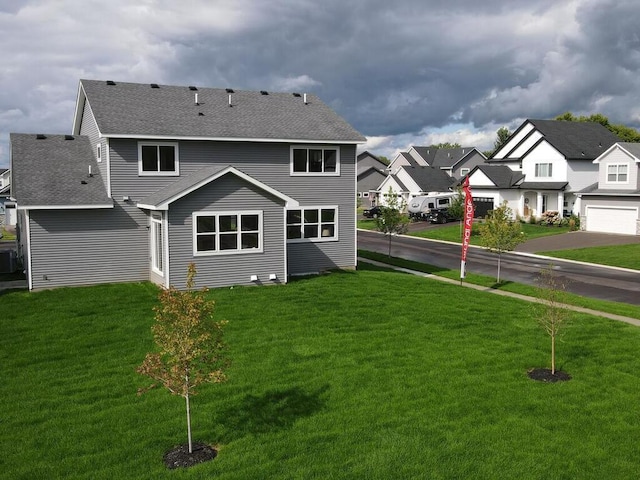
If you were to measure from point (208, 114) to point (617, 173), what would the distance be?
35.0 m

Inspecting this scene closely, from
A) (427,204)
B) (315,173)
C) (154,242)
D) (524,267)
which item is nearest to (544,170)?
(427,204)

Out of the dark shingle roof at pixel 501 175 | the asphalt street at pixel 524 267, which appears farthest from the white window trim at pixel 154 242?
the dark shingle roof at pixel 501 175

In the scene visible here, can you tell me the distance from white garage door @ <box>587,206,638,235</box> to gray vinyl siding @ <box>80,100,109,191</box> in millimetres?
38215

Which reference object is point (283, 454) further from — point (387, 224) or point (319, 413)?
point (387, 224)

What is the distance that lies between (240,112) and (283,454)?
66.6 ft

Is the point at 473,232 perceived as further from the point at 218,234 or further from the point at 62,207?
the point at 62,207

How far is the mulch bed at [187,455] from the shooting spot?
31.3 feet

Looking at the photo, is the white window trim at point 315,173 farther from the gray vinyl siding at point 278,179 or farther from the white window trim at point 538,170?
the white window trim at point 538,170

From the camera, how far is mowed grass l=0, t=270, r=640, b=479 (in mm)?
9539

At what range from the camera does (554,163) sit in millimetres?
55062

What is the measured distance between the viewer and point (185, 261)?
72.5 feet

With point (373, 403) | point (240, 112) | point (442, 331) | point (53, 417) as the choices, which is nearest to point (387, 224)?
point (240, 112)

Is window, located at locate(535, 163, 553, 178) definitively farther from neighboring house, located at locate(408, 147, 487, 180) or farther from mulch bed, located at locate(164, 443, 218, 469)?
mulch bed, located at locate(164, 443, 218, 469)

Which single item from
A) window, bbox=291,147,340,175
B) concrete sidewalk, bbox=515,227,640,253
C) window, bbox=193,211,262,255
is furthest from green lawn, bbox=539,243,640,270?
window, bbox=193,211,262,255
